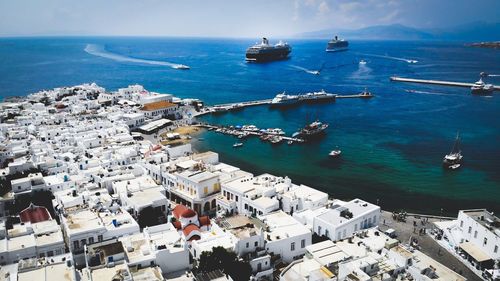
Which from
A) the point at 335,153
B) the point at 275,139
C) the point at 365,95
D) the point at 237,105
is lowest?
the point at 335,153

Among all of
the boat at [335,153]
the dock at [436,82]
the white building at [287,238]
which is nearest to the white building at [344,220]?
the white building at [287,238]

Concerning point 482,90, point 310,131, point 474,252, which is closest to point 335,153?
point 310,131

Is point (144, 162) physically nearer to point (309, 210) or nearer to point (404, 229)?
point (309, 210)

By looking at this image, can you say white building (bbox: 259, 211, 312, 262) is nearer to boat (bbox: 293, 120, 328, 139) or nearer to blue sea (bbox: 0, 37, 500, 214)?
blue sea (bbox: 0, 37, 500, 214)

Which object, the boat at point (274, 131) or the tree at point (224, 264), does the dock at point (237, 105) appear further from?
the tree at point (224, 264)

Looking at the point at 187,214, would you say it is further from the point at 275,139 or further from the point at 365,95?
the point at 365,95

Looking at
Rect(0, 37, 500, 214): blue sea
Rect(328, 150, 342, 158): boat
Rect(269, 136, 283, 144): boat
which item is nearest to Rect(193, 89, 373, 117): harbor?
Rect(0, 37, 500, 214): blue sea
